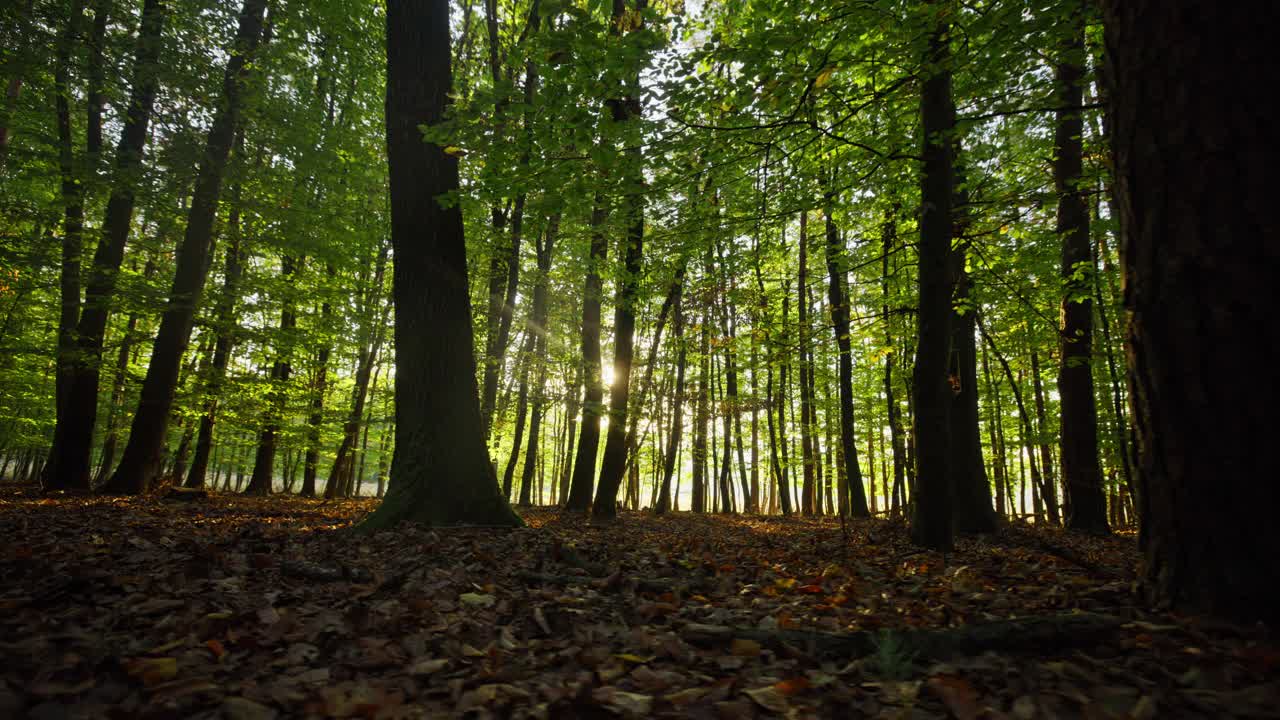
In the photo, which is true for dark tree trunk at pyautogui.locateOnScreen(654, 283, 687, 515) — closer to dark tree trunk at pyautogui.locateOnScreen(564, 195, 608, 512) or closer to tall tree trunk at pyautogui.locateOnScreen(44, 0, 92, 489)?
dark tree trunk at pyautogui.locateOnScreen(564, 195, 608, 512)

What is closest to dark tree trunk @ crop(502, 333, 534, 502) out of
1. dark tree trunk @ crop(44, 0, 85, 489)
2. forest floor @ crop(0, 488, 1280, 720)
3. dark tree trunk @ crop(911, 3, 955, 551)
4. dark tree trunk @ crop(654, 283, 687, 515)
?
dark tree trunk @ crop(654, 283, 687, 515)

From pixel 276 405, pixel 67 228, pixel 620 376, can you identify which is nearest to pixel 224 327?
pixel 67 228

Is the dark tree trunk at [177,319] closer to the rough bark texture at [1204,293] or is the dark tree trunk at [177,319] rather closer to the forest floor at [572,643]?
the forest floor at [572,643]

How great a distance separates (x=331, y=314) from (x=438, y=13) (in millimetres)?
9632

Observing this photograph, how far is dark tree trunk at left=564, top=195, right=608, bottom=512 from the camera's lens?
998cm

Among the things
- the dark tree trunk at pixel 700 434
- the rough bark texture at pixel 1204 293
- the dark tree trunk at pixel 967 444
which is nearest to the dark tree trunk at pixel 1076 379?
the dark tree trunk at pixel 967 444

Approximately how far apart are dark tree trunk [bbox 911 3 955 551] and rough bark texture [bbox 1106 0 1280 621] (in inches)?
91.8

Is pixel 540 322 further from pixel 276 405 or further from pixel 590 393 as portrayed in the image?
pixel 276 405

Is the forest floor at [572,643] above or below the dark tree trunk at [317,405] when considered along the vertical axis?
below

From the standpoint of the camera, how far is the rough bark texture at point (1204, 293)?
2111 mm

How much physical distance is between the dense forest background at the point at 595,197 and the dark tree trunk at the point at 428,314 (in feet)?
1.82

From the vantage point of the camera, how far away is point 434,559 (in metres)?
3.90

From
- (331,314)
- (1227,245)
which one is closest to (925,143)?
(1227,245)

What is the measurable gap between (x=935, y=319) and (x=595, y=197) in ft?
11.5
